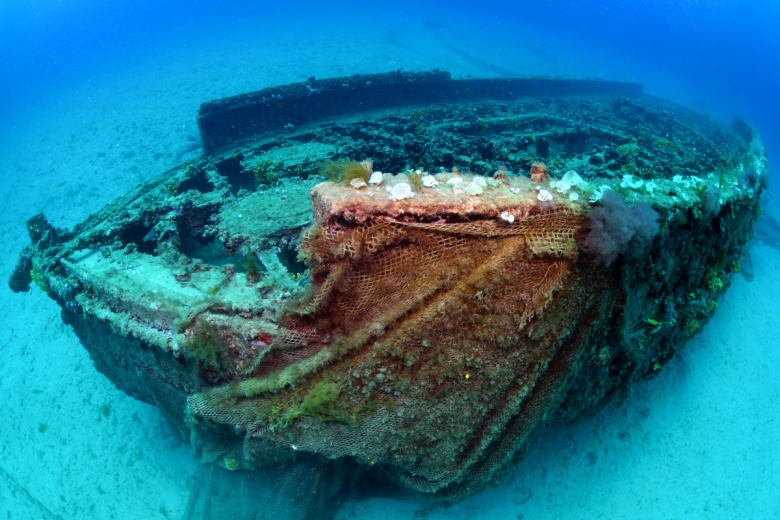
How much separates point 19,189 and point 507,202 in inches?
981

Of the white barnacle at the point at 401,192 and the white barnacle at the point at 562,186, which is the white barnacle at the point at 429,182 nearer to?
the white barnacle at the point at 401,192

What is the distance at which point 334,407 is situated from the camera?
309 centimetres

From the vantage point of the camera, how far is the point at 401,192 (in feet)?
8.62

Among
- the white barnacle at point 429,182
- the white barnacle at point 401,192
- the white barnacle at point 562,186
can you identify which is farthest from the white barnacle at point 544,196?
the white barnacle at point 401,192

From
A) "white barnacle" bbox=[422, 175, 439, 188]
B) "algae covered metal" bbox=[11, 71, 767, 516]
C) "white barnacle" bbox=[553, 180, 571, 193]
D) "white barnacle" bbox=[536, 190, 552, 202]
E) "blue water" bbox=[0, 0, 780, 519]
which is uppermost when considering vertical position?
"white barnacle" bbox=[553, 180, 571, 193]

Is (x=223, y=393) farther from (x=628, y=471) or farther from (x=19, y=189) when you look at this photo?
(x=19, y=189)

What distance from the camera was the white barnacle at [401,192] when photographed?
8.62 feet

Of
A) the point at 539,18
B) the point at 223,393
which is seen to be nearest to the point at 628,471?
the point at 223,393

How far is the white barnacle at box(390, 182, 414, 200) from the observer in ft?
8.62

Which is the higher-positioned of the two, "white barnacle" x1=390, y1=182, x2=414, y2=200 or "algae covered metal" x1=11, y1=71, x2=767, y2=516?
"white barnacle" x1=390, y1=182, x2=414, y2=200

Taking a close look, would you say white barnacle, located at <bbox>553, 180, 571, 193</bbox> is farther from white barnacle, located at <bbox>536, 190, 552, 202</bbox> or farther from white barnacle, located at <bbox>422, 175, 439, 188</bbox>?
white barnacle, located at <bbox>422, 175, 439, 188</bbox>

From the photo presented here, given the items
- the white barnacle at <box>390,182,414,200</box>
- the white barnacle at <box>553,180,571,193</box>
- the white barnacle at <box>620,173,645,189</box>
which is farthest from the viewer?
the white barnacle at <box>620,173,645,189</box>

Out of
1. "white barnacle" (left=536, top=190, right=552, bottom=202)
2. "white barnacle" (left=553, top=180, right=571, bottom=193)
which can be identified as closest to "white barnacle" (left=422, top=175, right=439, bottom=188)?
"white barnacle" (left=536, top=190, right=552, bottom=202)

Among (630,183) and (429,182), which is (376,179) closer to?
(429,182)
